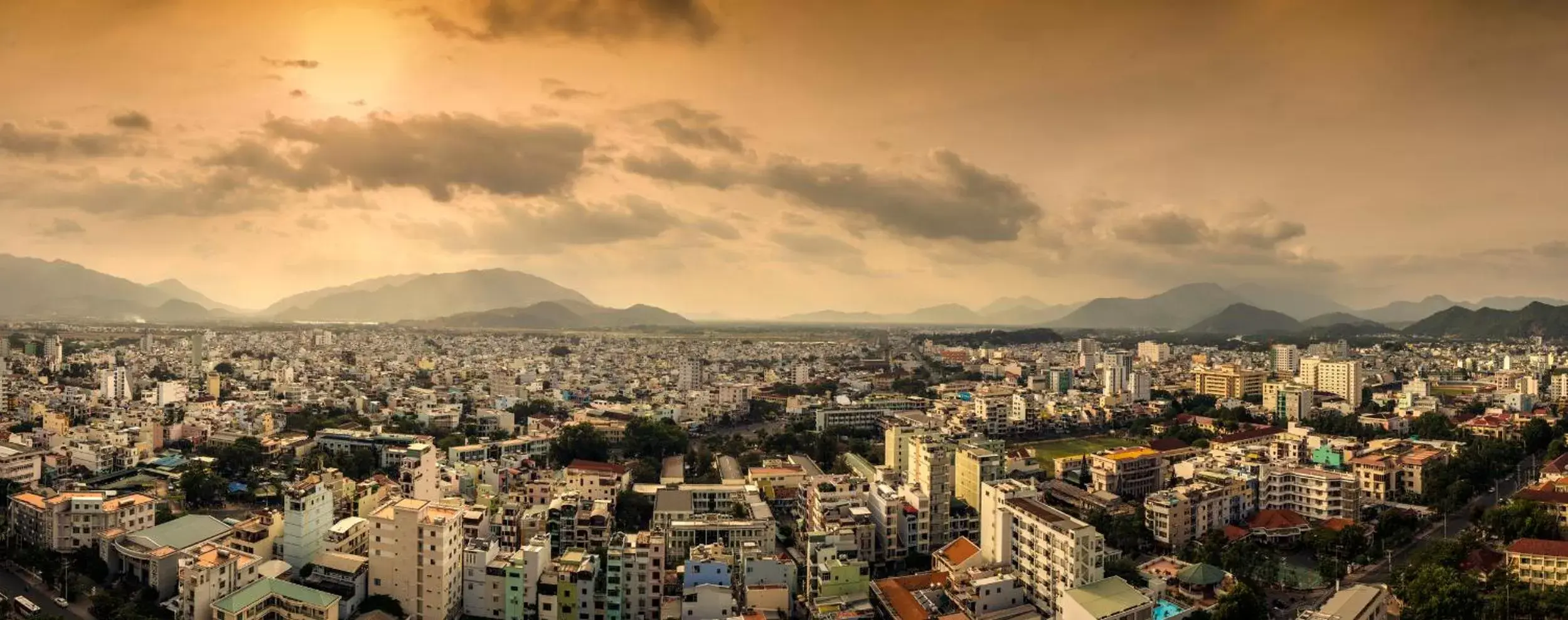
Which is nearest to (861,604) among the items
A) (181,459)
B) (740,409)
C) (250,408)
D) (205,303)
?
(181,459)

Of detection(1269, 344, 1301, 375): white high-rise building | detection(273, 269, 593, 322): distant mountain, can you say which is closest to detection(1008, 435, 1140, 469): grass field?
detection(1269, 344, 1301, 375): white high-rise building

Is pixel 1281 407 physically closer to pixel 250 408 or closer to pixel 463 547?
pixel 463 547

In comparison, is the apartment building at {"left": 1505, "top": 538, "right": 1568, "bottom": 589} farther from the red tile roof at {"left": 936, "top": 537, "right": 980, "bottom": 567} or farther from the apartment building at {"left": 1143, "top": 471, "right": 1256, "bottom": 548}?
the red tile roof at {"left": 936, "top": 537, "right": 980, "bottom": 567}

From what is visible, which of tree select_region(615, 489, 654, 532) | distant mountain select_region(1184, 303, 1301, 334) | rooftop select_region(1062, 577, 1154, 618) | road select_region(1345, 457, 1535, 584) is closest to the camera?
rooftop select_region(1062, 577, 1154, 618)

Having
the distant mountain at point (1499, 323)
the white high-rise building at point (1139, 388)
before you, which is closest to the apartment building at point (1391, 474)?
the white high-rise building at point (1139, 388)

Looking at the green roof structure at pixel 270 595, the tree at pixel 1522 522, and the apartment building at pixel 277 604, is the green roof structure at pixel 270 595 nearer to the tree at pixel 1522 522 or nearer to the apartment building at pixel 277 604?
the apartment building at pixel 277 604

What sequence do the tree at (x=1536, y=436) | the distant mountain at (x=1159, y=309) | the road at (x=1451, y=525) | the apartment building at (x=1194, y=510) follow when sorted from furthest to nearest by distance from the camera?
the distant mountain at (x=1159, y=309), the tree at (x=1536, y=436), the apartment building at (x=1194, y=510), the road at (x=1451, y=525)
